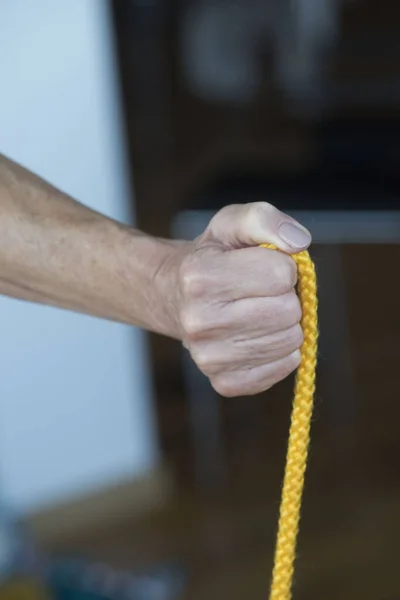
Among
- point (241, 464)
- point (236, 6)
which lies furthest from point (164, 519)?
point (236, 6)

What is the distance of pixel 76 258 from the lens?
0.71 meters

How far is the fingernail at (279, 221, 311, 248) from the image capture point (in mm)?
575

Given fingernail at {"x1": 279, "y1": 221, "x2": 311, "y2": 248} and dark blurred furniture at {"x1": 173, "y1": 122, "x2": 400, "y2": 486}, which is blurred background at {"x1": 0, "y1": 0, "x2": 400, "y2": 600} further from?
fingernail at {"x1": 279, "y1": 221, "x2": 311, "y2": 248}

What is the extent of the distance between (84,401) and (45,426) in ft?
0.30

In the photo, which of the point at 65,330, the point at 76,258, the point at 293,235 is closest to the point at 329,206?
the point at 65,330

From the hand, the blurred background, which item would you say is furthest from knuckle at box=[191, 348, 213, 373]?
the blurred background

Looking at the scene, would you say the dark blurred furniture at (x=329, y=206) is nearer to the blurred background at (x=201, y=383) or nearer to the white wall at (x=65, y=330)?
the blurred background at (x=201, y=383)

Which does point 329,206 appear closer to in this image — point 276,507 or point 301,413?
point 276,507

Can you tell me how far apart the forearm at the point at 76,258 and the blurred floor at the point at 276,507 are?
95cm

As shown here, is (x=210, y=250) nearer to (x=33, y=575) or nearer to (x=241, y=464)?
(x=33, y=575)

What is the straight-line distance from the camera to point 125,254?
69 centimetres

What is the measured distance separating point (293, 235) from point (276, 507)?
1494 millimetres

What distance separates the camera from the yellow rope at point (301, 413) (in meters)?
0.59

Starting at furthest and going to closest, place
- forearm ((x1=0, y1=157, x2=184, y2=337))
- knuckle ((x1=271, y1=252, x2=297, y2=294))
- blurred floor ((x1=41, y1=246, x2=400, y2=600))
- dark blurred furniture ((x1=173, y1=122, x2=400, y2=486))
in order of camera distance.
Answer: dark blurred furniture ((x1=173, y1=122, x2=400, y2=486)) < blurred floor ((x1=41, y1=246, x2=400, y2=600)) < forearm ((x1=0, y1=157, x2=184, y2=337)) < knuckle ((x1=271, y1=252, x2=297, y2=294))
